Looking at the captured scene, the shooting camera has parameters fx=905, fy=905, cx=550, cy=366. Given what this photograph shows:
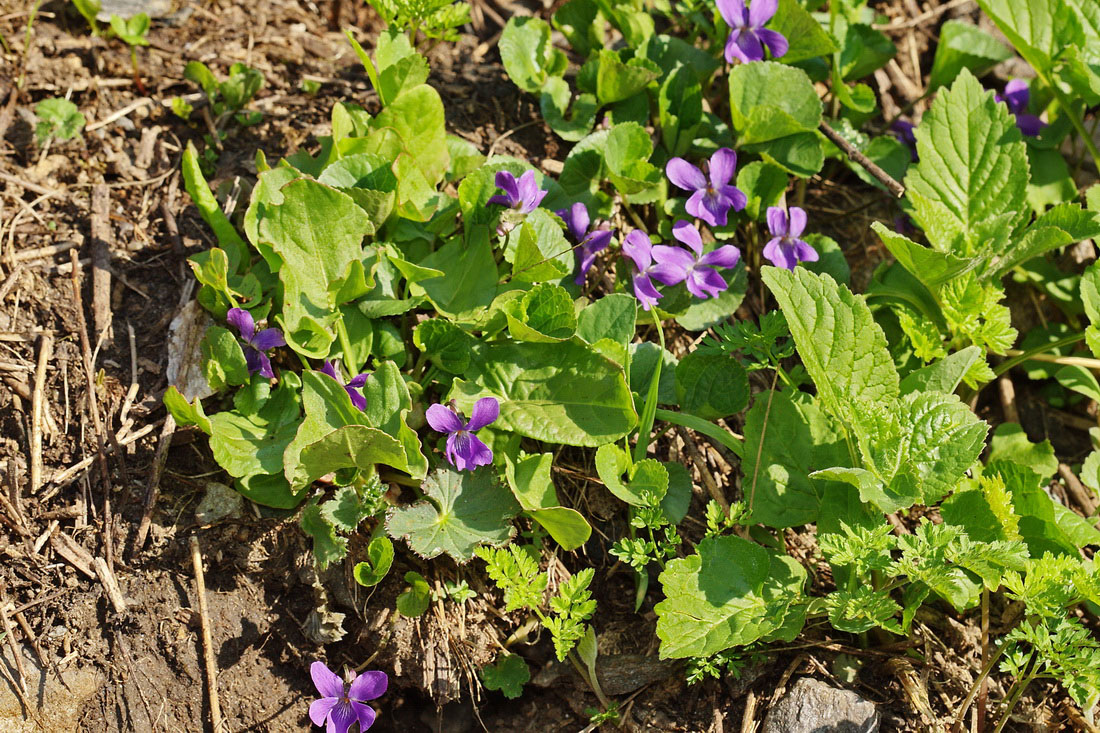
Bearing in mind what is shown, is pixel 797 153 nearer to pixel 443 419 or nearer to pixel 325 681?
pixel 443 419

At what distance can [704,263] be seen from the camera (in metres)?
2.83

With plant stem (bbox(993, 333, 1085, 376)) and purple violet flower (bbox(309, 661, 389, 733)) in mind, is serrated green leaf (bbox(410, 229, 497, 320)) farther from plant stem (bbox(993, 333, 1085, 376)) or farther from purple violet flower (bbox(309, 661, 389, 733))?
plant stem (bbox(993, 333, 1085, 376))

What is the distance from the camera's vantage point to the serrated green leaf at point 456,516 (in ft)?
7.57

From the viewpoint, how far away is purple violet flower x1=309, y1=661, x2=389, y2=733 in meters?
2.24

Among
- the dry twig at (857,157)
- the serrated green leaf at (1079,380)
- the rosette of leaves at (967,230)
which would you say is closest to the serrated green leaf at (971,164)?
the rosette of leaves at (967,230)

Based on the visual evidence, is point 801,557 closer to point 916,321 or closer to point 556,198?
point 916,321

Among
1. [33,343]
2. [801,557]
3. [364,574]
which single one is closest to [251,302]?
[33,343]

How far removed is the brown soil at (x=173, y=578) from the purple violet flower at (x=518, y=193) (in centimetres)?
80

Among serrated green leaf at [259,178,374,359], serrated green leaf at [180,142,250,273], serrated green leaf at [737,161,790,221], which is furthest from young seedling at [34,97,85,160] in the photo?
serrated green leaf at [737,161,790,221]

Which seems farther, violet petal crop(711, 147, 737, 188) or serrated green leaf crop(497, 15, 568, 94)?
serrated green leaf crop(497, 15, 568, 94)

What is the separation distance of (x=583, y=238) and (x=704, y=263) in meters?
0.39

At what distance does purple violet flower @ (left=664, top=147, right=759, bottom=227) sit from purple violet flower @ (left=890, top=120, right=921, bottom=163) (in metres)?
0.93

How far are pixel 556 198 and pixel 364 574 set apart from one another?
132 cm

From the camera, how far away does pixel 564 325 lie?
2.49 m
